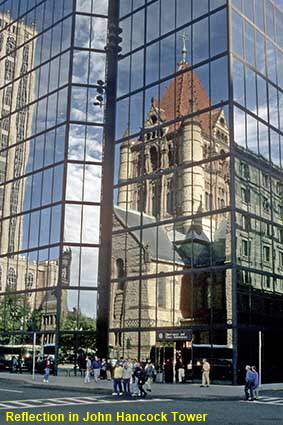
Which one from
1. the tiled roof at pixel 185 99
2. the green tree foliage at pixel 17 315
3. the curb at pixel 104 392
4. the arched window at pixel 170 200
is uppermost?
the tiled roof at pixel 185 99

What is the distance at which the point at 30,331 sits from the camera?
45.9 meters

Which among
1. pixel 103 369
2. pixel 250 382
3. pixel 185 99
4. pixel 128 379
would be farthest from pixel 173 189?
pixel 250 382

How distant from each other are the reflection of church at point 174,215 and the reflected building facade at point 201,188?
9 centimetres

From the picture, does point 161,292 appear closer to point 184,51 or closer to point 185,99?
point 185,99

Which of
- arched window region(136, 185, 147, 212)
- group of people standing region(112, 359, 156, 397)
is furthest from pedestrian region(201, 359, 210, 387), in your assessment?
arched window region(136, 185, 147, 212)

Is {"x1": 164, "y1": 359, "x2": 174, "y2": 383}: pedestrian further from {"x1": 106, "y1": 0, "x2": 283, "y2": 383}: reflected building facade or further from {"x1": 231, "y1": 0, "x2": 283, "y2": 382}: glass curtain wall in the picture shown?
{"x1": 231, "y1": 0, "x2": 283, "y2": 382}: glass curtain wall

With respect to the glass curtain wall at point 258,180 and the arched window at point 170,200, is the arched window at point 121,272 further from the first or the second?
the glass curtain wall at point 258,180

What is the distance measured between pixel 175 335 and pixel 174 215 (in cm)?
831

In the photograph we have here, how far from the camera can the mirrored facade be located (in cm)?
4506

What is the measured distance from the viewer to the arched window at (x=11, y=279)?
49.3 metres

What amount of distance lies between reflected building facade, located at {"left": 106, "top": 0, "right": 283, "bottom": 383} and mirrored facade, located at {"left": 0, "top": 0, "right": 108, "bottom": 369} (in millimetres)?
3185

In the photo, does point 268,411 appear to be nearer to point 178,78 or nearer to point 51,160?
point 178,78

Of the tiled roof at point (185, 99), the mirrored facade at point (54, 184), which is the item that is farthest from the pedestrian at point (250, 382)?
the mirrored facade at point (54, 184)

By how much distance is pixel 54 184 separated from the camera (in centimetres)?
4750
